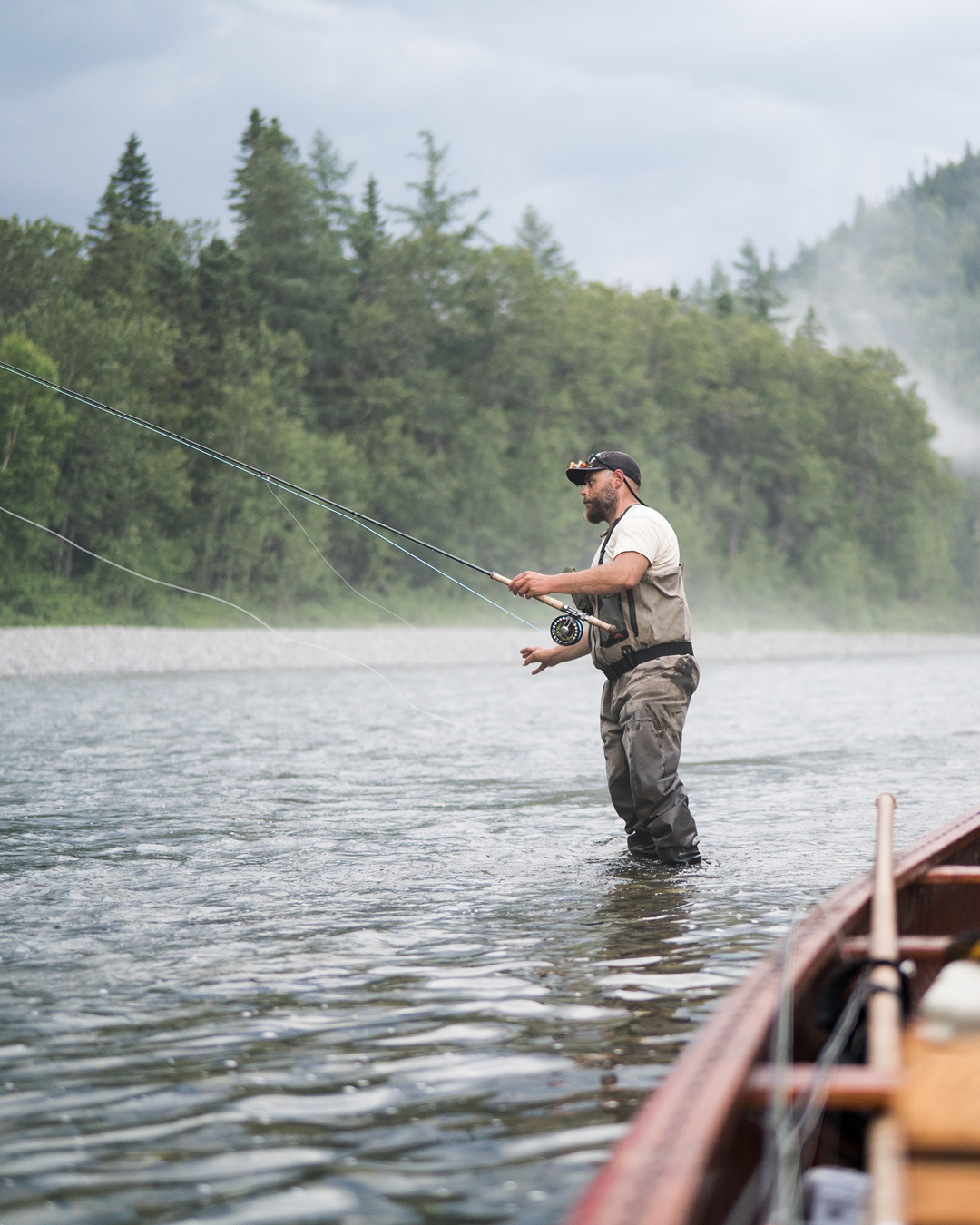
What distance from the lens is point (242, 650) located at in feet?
94.9

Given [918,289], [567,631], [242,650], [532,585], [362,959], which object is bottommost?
[362,959]

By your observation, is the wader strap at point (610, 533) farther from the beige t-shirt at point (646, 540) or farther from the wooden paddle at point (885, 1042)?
the wooden paddle at point (885, 1042)

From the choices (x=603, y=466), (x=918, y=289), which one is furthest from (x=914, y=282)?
(x=603, y=466)

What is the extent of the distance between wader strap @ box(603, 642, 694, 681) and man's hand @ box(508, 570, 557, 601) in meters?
0.50

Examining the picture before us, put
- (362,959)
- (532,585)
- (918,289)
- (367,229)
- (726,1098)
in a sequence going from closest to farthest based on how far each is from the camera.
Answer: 1. (726,1098)
2. (362,959)
3. (532,585)
4. (367,229)
5. (918,289)

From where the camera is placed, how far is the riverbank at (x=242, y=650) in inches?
1006

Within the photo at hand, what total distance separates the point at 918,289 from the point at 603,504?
151 m

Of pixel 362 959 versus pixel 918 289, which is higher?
pixel 918 289

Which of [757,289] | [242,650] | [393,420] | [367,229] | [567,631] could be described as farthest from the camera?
[757,289]

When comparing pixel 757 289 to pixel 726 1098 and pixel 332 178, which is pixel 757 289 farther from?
pixel 726 1098

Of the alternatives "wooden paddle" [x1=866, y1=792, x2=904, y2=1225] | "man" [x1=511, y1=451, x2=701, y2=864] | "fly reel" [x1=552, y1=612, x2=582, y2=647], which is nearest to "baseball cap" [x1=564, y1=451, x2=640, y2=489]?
"man" [x1=511, y1=451, x2=701, y2=864]

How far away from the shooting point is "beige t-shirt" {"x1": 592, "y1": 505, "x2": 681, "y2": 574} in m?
Result: 6.27

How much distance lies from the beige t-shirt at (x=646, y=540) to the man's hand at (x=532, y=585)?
0.89ft

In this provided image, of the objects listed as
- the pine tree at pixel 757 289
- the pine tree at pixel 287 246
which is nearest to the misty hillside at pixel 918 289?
the pine tree at pixel 757 289
